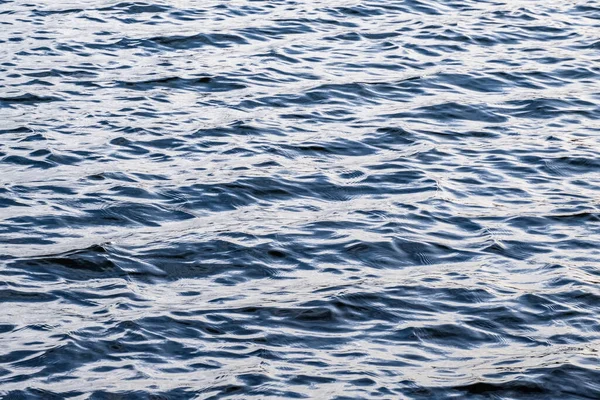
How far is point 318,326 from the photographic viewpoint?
10.6 metres

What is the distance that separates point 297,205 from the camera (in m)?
13.3

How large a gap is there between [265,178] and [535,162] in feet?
11.6

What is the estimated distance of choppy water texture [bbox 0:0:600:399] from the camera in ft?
32.6

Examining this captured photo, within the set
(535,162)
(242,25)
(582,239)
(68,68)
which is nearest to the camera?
(582,239)

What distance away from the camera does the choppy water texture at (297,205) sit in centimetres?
992

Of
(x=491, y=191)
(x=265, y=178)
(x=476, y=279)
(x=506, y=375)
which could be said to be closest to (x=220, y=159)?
(x=265, y=178)

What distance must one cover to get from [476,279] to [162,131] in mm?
5623

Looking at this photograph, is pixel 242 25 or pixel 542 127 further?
pixel 242 25

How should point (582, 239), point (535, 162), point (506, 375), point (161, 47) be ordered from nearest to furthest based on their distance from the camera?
point (506, 375), point (582, 239), point (535, 162), point (161, 47)

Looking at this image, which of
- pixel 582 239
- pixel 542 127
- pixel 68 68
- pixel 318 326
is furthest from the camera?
pixel 68 68

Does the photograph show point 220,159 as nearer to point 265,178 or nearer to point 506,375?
point 265,178

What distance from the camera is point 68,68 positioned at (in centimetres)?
1769

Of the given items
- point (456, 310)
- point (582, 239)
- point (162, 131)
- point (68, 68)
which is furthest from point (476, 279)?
point (68, 68)

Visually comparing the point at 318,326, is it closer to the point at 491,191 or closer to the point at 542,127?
the point at 491,191
